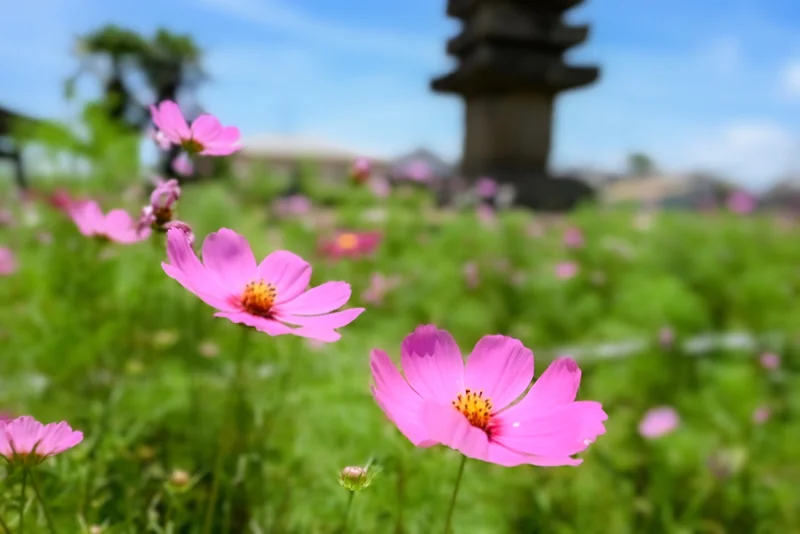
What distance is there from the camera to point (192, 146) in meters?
0.39

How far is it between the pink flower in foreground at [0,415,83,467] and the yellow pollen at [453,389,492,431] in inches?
7.2

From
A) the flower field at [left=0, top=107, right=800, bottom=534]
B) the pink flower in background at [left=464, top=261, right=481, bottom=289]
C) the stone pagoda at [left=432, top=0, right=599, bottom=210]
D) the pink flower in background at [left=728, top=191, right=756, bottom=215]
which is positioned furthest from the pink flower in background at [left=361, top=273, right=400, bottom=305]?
the stone pagoda at [left=432, top=0, right=599, bottom=210]

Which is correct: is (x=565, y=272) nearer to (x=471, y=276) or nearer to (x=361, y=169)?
(x=471, y=276)

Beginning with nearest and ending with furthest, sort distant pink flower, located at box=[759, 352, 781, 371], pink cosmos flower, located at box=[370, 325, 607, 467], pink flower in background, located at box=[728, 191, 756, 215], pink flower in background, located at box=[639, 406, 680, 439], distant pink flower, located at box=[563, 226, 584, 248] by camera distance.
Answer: pink cosmos flower, located at box=[370, 325, 607, 467]
pink flower in background, located at box=[639, 406, 680, 439]
distant pink flower, located at box=[759, 352, 781, 371]
distant pink flower, located at box=[563, 226, 584, 248]
pink flower in background, located at box=[728, 191, 756, 215]

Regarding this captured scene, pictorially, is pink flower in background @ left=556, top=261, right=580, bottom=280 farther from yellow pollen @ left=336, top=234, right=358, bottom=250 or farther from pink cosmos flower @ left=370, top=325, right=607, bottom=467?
pink cosmos flower @ left=370, top=325, right=607, bottom=467

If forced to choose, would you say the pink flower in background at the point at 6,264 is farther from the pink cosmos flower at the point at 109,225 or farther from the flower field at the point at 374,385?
the pink cosmos flower at the point at 109,225

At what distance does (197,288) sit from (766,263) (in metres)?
2.54

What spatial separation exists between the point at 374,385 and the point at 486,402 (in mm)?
64

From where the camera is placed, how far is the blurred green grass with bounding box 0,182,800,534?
0.67 metres

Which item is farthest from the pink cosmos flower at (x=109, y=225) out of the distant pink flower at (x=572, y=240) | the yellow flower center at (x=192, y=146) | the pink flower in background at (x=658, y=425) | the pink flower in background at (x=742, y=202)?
the pink flower in background at (x=742, y=202)

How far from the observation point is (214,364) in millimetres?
1079

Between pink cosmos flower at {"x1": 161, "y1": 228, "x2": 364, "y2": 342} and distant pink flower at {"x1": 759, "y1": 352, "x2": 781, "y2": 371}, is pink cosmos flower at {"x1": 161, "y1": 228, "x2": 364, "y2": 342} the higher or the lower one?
the higher one

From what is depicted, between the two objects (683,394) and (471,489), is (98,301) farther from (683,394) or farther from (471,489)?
(683,394)

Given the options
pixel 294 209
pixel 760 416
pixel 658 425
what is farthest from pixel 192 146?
pixel 294 209
